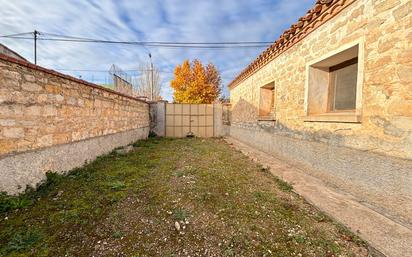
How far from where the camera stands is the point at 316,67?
14.0 ft

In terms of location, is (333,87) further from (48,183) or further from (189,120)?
(189,120)

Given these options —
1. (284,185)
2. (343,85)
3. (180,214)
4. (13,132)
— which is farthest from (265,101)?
(13,132)

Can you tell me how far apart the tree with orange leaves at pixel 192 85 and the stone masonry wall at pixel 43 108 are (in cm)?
1555

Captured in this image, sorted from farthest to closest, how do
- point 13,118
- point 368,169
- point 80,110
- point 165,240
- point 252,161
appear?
point 252,161, point 80,110, point 368,169, point 13,118, point 165,240

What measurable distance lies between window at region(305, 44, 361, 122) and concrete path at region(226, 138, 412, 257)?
1353 millimetres

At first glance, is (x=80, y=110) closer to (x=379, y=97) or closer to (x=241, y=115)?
(x=379, y=97)

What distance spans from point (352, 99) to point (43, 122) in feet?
19.0

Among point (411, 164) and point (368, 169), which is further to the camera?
point (368, 169)

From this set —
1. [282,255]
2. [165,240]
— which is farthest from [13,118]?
[282,255]

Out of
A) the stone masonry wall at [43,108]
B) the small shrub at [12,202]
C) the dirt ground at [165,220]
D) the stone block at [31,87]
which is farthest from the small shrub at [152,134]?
the small shrub at [12,202]

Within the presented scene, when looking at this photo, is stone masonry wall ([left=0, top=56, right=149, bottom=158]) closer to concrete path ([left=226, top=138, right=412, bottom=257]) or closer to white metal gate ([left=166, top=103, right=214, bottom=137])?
concrete path ([left=226, top=138, right=412, bottom=257])

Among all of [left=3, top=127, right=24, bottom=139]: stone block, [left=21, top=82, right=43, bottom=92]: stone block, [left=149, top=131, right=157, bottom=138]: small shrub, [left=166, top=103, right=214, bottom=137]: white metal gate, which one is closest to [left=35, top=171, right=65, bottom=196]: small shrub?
[left=3, top=127, right=24, bottom=139]: stone block

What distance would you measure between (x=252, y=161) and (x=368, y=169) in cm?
284

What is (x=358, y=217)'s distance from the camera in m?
2.28
